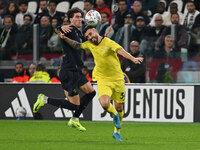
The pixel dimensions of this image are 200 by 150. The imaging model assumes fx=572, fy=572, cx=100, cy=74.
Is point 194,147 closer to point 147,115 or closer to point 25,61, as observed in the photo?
point 147,115

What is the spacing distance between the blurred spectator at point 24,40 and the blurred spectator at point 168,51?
3992 millimetres

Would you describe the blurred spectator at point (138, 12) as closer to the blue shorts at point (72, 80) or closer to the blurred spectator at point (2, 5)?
the blurred spectator at point (2, 5)

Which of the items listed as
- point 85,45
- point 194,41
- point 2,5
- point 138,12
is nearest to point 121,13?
point 138,12

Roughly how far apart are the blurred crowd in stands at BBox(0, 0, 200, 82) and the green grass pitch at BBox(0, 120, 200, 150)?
2.91 metres

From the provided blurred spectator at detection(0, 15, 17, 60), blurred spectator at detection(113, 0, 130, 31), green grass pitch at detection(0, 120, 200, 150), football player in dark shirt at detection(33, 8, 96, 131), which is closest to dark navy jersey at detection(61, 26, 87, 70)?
football player in dark shirt at detection(33, 8, 96, 131)

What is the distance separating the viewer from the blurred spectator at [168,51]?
15.0 metres

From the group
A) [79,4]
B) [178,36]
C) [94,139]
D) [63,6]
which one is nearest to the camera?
[94,139]

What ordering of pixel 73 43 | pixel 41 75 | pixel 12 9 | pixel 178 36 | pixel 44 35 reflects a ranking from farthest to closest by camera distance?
1. pixel 12 9
2. pixel 44 35
3. pixel 41 75
4. pixel 178 36
5. pixel 73 43

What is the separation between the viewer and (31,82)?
1600cm

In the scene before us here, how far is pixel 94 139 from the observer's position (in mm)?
10055

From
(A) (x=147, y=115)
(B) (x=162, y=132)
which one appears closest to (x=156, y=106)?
(A) (x=147, y=115)

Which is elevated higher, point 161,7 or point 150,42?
point 161,7

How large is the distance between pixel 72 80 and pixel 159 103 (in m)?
4.73

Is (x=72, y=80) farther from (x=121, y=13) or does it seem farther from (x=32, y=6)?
(x=32, y=6)
